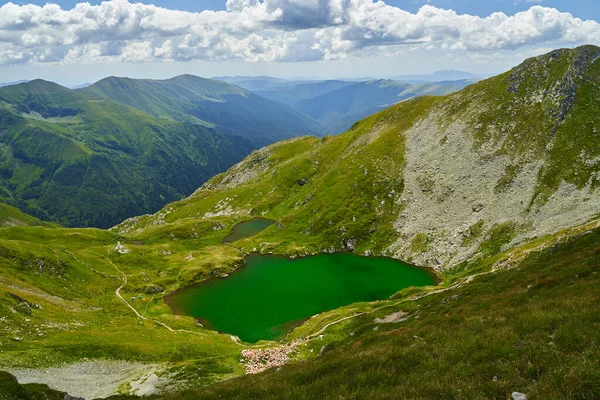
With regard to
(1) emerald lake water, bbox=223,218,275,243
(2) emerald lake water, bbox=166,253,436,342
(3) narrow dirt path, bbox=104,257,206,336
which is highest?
(3) narrow dirt path, bbox=104,257,206,336

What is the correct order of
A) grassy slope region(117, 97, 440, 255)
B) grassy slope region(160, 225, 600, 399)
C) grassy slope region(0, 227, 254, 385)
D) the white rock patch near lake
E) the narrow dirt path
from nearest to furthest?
grassy slope region(160, 225, 600, 399) < the white rock patch near lake < grassy slope region(0, 227, 254, 385) < the narrow dirt path < grassy slope region(117, 97, 440, 255)

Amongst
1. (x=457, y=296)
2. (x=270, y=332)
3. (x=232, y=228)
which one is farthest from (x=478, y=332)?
(x=232, y=228)

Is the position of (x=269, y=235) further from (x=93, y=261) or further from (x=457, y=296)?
(x=457, y=296)

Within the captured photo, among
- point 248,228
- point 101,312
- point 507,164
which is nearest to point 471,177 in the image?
point 507,164

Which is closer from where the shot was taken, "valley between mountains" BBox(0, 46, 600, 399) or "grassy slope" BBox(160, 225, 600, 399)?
"grassy slope" BBox(160, 225, 600, 399)

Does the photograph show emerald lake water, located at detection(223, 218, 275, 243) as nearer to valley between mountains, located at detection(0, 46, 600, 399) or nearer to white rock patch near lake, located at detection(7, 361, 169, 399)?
valley between mountains, located at detection(0, 46, 600, 399)

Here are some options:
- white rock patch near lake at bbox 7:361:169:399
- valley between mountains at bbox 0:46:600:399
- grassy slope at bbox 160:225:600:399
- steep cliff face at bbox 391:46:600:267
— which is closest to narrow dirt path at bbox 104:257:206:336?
valley between mountains at bbox 0:46:600:399
